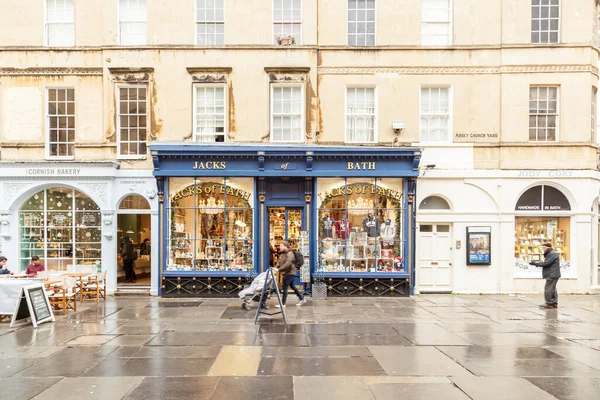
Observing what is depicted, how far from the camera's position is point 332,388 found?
6535 millimetres

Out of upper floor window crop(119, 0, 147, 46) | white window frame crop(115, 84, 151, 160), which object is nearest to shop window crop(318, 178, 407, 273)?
white window frame crop(115, 84, 151, 160)

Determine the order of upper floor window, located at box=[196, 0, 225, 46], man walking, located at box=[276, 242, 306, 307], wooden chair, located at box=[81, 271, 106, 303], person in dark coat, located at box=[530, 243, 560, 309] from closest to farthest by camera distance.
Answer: man walking, located at box=[276, 242, 306, 307], person in dark coat, located at box=[530, 243, 560, 309], wooden chair, located at box=[81, 271, 106, 303], upper floor window, located at box=[196, 0, 225, 46]

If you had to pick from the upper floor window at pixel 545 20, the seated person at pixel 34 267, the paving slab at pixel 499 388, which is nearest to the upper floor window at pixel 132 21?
the seated person at pixel 34 267

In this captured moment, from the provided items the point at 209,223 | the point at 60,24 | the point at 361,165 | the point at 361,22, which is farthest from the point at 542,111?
the point at 60,24

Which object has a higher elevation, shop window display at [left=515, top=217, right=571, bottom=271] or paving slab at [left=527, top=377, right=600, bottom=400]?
shop window display at [left=515, top=217, right=571, bottom=271]

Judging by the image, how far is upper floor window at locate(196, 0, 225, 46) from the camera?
600 inches

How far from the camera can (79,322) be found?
10914 mm

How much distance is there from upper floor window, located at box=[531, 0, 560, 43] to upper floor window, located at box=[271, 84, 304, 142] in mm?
8040

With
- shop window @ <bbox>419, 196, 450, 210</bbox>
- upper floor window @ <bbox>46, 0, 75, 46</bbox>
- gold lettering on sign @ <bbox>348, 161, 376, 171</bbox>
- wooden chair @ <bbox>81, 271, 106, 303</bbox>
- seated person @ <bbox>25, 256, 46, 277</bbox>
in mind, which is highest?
upper floor window @ <bbox>46, 0, 75, 46</bbox>

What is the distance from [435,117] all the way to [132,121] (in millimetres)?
10069

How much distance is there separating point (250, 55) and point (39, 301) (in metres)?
9.40

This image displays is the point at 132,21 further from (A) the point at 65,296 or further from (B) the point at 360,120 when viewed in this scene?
(A) the point at 65,296

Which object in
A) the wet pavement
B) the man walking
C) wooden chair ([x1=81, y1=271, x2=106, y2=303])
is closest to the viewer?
the wet pavement

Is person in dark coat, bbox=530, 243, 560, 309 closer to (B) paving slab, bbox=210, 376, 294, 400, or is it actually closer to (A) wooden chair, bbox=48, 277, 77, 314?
(B) paving slab, bbox=210, 376, 294, 400
